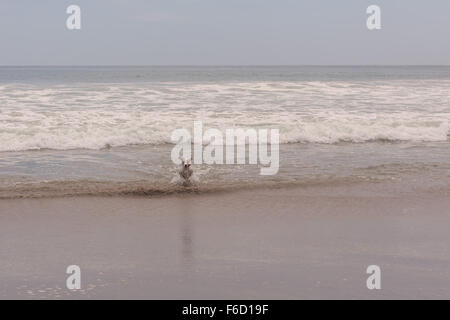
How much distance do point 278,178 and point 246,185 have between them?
747 millimetres

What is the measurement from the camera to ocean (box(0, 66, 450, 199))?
8.98 metres

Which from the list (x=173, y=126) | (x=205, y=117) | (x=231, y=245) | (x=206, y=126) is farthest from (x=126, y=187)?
(x=205, y=117)

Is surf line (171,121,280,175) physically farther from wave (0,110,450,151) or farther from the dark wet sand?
the dark wet sand

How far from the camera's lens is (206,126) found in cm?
1577

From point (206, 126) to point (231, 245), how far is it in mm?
10187

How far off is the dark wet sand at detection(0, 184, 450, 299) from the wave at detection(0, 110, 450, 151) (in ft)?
18.4

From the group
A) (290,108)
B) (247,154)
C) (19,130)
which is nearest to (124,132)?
(19,130)

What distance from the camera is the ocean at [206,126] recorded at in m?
8.98

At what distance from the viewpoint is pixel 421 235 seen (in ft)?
20.2

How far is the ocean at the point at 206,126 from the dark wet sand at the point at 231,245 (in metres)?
0.80

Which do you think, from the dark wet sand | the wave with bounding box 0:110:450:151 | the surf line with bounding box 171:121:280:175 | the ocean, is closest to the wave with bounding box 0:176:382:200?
the ocean
